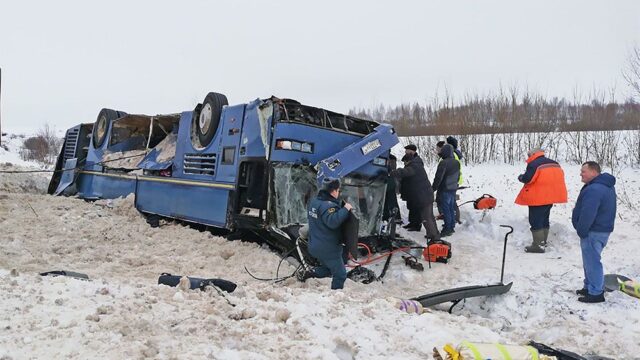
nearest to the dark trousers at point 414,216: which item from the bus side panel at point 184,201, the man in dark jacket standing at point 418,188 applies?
the man in dark jacket standing at point 418,188

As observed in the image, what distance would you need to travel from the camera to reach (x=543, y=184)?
7832 millimetres

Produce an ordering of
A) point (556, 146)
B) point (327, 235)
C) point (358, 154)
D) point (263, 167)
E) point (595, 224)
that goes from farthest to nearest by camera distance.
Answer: point (556, 146) → point (358, 154) → point (263, 167) → point (595, 224) → point (327, 235)

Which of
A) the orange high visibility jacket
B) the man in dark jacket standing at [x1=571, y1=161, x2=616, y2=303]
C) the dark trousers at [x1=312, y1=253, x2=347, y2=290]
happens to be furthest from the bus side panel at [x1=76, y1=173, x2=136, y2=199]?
the man in dark jacket standing at [x1=571, y1=161, x2=616, y2=303]

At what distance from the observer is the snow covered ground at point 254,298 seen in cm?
335

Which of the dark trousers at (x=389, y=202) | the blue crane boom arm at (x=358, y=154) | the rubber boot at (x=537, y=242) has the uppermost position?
the blue crane boom arm at (x=358, y=154)

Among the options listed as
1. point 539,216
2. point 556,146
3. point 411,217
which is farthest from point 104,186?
point 556,146

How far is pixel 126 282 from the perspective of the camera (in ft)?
15.9

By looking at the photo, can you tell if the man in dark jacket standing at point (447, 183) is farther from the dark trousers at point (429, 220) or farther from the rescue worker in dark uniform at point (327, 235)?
the rescue worker in dark uniform at point (327, 235)

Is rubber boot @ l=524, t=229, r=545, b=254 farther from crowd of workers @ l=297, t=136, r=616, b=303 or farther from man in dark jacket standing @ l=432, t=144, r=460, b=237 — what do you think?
man in dark jacket standing @ l=432, t=144, r=460, b=237

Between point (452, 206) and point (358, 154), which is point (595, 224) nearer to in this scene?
point (358, 154)

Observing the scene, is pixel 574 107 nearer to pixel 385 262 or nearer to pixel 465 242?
pixel 465 242

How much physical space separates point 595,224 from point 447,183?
10.5ft

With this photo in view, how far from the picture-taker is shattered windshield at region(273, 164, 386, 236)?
7.14 m

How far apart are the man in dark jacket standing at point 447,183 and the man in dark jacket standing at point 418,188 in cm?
40
